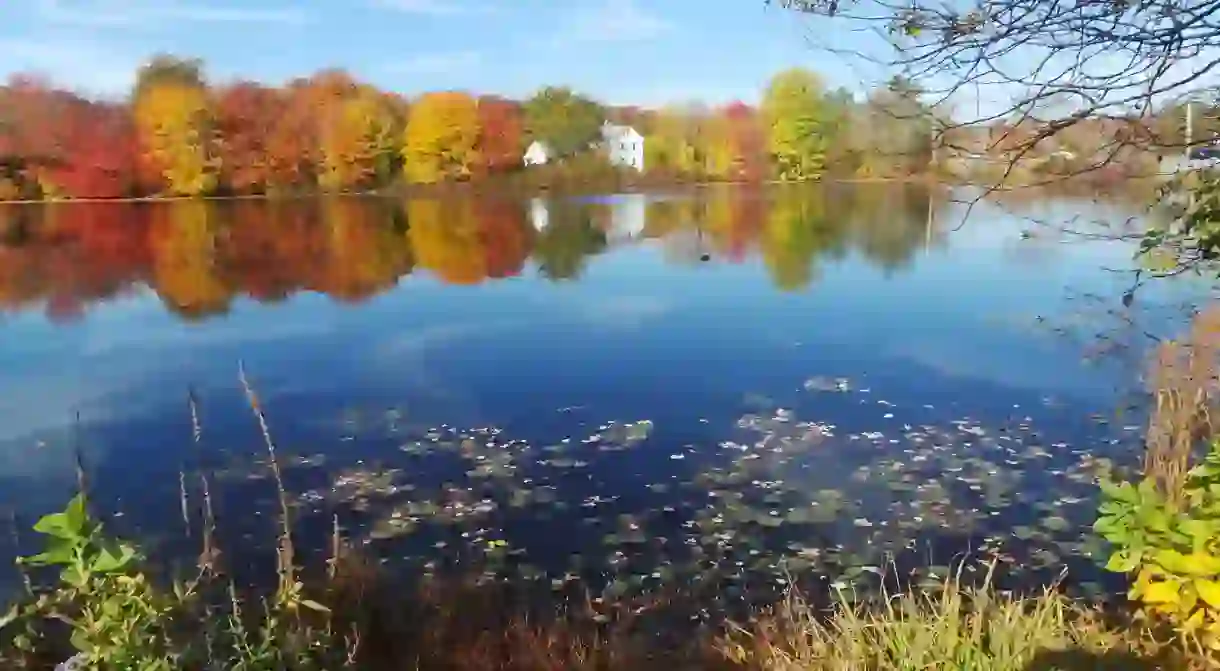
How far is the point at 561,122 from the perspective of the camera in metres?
67.2

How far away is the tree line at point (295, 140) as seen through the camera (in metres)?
47.1

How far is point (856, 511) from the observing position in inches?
277

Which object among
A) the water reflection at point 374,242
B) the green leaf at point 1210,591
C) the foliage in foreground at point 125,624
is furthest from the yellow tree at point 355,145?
the green leaf at point 1210,591

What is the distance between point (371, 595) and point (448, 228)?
27372 millimetres

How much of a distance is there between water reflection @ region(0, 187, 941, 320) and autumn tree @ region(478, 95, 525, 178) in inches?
664

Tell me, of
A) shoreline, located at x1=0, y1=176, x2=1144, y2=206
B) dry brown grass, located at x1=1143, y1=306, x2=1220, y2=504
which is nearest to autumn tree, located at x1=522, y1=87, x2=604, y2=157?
shoreline, located at x1=0, y1=176, x2=1144, y2=206

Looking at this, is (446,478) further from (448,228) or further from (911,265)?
(448,228)

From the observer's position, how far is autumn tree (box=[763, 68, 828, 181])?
50.2m

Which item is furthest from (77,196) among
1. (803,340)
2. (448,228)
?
(803,340)

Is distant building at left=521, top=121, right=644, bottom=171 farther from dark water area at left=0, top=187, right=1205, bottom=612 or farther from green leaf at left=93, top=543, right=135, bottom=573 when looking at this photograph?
green leaf at left=93, top=543, right=135, bottom=573

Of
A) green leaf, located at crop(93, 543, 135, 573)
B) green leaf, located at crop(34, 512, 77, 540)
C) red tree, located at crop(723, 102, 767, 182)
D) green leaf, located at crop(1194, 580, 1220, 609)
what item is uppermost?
red tree, located at crop(723, 102, 767, 182)

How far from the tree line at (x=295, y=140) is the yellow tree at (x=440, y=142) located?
0.23ft

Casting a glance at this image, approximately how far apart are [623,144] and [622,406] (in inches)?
2618

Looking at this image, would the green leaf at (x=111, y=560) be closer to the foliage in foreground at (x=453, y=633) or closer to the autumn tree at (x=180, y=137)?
the foliage in foreground at (x=453, y=633)
